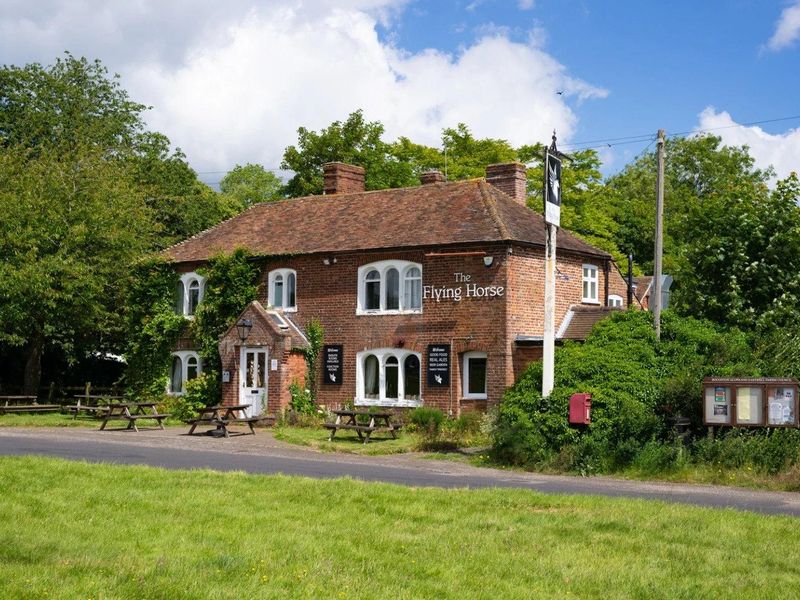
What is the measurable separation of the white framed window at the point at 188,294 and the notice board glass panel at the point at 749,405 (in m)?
20.0

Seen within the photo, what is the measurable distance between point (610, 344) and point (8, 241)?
20714mm

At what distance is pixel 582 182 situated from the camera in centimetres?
5216

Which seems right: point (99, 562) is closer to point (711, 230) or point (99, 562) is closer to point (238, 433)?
point (238, 433)

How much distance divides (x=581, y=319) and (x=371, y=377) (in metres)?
6.43

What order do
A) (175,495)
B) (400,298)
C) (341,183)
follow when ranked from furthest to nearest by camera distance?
(341,183)
(400,298)
(175,495)

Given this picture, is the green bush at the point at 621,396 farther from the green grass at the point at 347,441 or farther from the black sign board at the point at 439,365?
the black sign board at the point at 439,365

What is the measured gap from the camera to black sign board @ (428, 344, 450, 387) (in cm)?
2917

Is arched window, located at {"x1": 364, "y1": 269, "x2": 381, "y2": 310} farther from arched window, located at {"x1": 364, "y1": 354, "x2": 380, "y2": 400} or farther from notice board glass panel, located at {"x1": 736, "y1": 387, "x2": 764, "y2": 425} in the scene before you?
notice board glass panel, located at {"x1": 736, "y1": 387, "x2": 764, "y2": 425}

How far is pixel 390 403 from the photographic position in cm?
3017

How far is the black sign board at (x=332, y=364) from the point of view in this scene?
1231 inches

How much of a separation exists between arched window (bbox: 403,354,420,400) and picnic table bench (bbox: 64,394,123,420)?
9.03m

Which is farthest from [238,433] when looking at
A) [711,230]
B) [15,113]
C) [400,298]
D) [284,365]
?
[15,113]

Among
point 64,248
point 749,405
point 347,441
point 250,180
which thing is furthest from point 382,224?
point 250,180

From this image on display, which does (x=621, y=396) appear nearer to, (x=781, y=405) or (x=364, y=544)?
(x=781, y=405)
